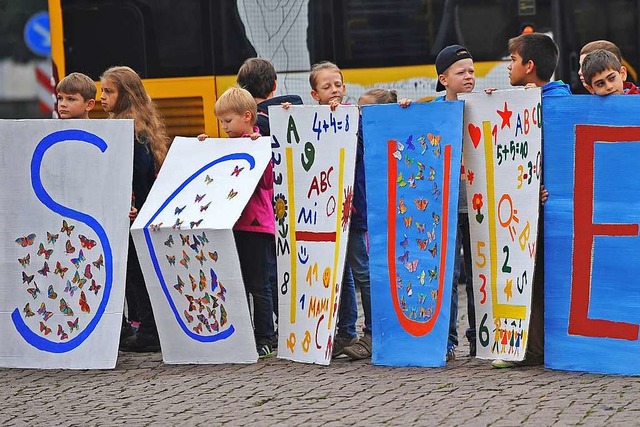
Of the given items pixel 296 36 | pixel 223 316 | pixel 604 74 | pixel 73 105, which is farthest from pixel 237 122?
pixel 296 36

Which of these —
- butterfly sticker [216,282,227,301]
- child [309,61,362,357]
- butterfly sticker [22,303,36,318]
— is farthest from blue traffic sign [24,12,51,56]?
butterfly sticker [216,282,227,301]

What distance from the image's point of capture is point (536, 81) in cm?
777

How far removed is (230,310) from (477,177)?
148cm

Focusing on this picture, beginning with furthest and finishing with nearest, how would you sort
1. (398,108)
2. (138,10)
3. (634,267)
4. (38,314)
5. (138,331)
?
(138,10) < (138,331) < (38,314) < (398,108) < (634,267)

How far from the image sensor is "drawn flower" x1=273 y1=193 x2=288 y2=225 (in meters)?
7.94

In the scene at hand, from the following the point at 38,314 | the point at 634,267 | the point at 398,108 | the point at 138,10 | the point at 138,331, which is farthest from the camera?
the point at 138,10

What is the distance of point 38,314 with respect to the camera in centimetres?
812

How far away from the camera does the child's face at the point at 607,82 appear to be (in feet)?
23.9

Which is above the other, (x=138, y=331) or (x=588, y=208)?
(x=588, y=208)

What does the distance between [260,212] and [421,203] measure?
1084mm

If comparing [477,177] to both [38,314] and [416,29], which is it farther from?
[416,29]

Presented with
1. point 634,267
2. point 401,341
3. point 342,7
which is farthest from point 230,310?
point 342,7

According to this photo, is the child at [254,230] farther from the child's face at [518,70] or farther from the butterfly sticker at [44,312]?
the child's face at [518,70]

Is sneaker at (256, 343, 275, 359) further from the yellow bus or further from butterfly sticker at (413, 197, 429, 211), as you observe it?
the yellow bus
